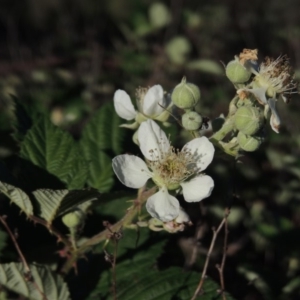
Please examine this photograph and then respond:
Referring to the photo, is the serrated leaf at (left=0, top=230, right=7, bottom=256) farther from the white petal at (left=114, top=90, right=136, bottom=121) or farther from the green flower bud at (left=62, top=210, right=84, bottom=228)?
the white petal at (left=114, top=90, right=136, bottom=121)

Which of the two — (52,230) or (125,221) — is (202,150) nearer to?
(125,221)

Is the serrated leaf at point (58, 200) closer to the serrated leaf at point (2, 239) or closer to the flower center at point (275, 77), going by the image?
the serrated leaf at point (2, 239)

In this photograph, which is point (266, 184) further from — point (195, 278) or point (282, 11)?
point (282, 11)

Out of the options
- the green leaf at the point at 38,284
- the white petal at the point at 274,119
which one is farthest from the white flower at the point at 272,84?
the green leaf at the point at 38,284

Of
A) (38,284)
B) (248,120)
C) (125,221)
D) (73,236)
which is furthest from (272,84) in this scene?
(38,284)

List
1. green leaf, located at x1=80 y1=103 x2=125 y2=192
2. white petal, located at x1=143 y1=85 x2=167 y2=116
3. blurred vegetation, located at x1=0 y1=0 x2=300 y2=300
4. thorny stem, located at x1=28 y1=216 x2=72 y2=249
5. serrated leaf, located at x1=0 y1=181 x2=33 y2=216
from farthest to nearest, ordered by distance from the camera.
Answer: blurred vegetation, located at x1=0 y1=0 x2=300 y2=300, green leaf, located at x1=80 y1=103 x2=125 y2=192, white petal, located at x1=143 y1=85 x2=167 y2=116, thorny stem, located at x1=28 y1=216 x2=72 y2=249, serrated leaf, located at x1=0 y1=181 x2=33 y2=216

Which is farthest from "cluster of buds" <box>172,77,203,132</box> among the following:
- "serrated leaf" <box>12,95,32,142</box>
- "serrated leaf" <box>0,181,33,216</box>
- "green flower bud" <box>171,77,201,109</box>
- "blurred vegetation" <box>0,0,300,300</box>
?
"serrated leaf" <box>12,95,32,142</box>
